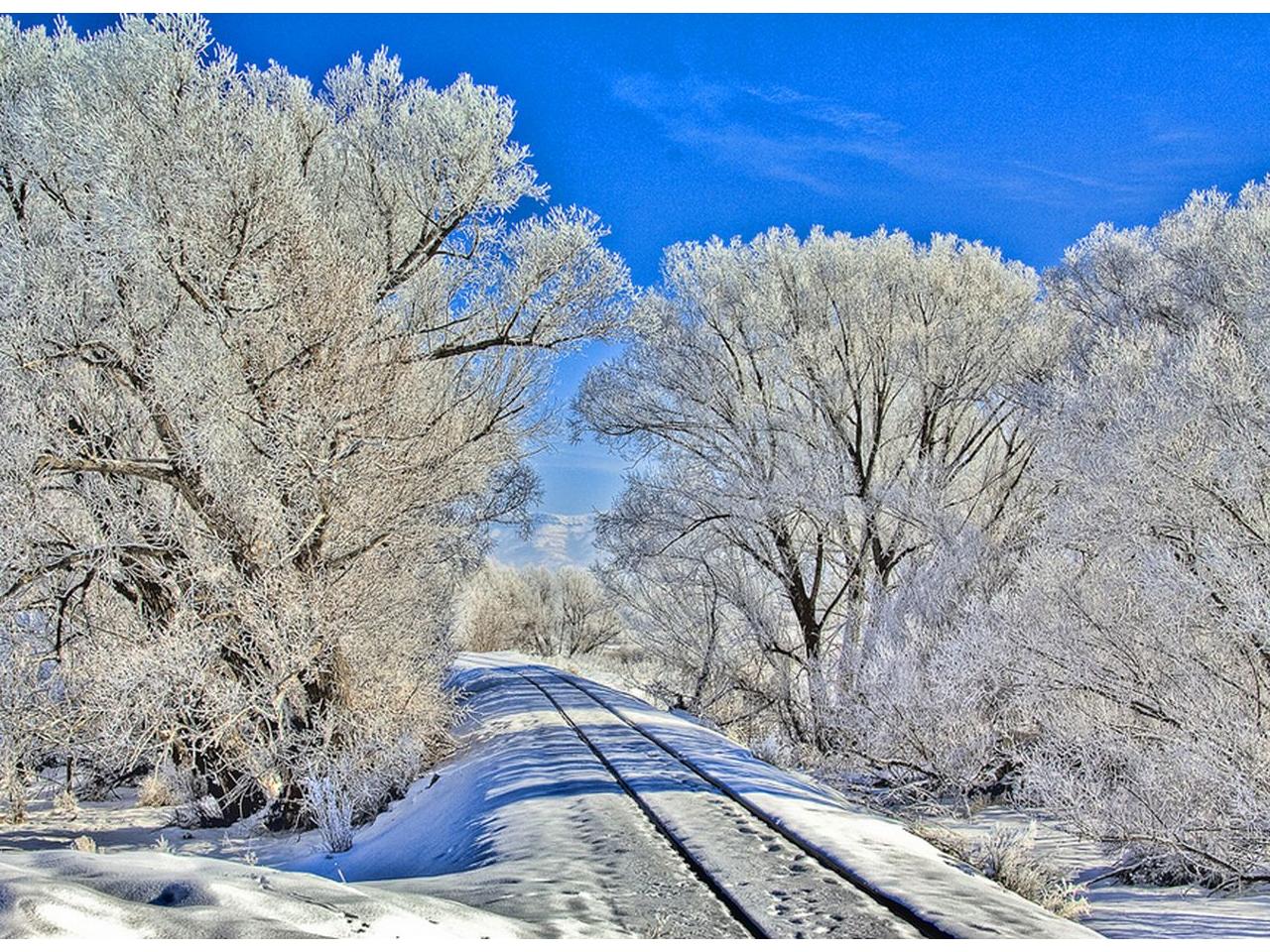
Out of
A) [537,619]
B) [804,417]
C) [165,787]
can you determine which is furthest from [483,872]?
[537,619]

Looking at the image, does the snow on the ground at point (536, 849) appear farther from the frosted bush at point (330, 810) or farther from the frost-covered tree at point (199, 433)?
the frost-covered tree at point (199, 433)

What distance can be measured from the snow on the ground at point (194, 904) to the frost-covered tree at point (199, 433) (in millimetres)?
5301

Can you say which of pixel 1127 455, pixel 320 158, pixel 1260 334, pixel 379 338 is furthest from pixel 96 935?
pixel 1260 334

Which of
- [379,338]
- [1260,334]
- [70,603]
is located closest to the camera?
[70,603]

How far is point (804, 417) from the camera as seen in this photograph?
19.9 metres

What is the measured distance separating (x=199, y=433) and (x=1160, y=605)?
1081 cm

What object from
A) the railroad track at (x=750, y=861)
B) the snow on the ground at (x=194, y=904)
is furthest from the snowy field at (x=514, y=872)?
the railroad track at (x=750, y=861)

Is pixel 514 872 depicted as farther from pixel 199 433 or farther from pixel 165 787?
pixel 165 787

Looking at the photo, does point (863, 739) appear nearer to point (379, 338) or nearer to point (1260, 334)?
point (1260, 334)

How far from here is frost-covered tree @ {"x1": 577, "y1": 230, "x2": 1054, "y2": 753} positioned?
62.3ft

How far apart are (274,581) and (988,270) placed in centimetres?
1686

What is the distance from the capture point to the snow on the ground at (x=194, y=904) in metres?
3.69

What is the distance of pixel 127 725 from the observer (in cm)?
949

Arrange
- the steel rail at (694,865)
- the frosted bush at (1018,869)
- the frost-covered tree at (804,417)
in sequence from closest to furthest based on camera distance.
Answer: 1. the steel rail at (694,865)
2. the frosted bush at (1018,869)
3. the frost-covered tree at (804,417)
